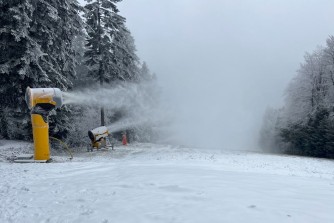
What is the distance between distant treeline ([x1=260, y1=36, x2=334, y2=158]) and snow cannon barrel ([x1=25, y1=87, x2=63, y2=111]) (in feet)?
93.8

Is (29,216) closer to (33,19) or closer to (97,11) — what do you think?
(33,19)

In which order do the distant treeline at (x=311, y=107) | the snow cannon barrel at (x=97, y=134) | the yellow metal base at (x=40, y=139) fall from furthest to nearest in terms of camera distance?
1. the distant treeline at (x=311, y=107)
2. the snow cannon barrel at (x=97, y=134)
3. the yellow metal base at (x=40, y=139)

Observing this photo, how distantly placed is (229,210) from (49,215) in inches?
145

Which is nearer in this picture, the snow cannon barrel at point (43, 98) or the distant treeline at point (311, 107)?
the snow cannon barrel at point (43, 98)

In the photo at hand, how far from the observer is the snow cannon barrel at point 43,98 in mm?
16625

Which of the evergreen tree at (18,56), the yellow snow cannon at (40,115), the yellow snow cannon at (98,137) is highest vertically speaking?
the evergreen tree at (18,56)

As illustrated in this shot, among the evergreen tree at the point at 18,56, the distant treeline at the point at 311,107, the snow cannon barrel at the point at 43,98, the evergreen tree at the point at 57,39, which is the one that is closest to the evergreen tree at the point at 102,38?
the evergreen tree at the point at 57,39

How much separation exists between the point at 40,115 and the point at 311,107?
36.0 m

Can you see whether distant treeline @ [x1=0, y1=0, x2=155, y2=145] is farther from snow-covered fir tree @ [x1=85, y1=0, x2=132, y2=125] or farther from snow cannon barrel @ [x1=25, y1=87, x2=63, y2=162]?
snow cannon barrel @ [x1=25, y1=87, x2=63, y2=162]

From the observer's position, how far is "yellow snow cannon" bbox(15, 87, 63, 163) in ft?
54.3

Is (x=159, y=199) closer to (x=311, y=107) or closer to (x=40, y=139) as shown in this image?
(x=40, y=139)

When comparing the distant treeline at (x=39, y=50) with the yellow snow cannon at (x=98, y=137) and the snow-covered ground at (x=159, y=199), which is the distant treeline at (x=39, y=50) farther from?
the snow-covered ground at (x=159, y=199)

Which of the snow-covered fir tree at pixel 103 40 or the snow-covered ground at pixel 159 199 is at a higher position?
the snow-covered fir tree at pixel 103 40

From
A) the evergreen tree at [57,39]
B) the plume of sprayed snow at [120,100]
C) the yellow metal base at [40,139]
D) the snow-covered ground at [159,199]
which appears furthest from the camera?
the plume of sprayed snow at [120,100]
